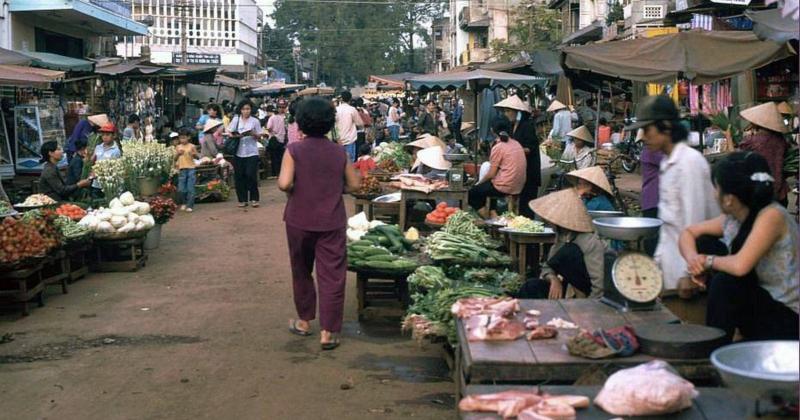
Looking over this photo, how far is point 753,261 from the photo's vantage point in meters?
4.26

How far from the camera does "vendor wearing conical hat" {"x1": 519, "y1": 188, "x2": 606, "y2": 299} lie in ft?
20.5

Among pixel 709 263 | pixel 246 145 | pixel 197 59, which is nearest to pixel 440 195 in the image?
pixel 246 145

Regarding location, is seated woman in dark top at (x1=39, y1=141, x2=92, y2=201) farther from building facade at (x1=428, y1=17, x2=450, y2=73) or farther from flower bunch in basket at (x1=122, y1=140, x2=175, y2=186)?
building facade at (x1=428, y1=17, x2=450, y2=73)

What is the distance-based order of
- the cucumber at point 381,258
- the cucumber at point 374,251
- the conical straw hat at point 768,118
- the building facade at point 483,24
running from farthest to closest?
the building facade at point 483,24 → the conical straw hat at point 768,118 → the cucumber at point 374,251 → the cucumber at point 381,258

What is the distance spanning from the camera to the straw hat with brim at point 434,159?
12.4 m

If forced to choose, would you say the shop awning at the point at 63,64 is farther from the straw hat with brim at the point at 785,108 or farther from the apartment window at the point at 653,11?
the apartment window at the point at 653,11

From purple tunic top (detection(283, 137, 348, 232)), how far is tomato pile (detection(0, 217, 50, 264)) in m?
2.74

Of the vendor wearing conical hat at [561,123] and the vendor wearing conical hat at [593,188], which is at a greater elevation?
the vendor wearing conical hat at [561,123]

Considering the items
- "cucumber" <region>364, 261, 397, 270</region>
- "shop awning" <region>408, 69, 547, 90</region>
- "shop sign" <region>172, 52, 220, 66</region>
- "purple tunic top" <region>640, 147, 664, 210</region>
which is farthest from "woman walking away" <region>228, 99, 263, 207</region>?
"shop sign" <region>172, 52, 220, 66</region>

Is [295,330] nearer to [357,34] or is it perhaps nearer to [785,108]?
[785,108]

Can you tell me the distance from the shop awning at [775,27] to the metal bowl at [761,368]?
377 cm

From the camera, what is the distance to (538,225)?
8.61 metres

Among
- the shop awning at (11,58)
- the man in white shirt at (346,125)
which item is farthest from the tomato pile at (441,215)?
the man in white shirt at (346,125)

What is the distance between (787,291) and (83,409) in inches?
164
